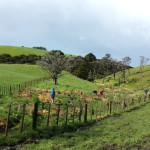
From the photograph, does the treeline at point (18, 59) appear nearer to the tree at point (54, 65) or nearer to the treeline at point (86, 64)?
the treeline at point (86, 64)

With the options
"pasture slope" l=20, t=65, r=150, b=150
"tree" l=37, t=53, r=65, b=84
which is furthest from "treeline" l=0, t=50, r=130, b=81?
"pasture slope" l=20, t=65, r=150, b=150

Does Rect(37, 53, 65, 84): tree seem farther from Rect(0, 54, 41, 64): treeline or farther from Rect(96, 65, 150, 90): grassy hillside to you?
Rect(0, 54, 41, 64): treeline

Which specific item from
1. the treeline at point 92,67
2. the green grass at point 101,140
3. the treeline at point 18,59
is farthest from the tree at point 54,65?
the treeline at point 18,59

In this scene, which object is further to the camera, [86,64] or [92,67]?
[92,67]

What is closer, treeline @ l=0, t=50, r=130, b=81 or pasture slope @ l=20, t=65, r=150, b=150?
pasture slope @ l=20, t=65, r=150, b=150

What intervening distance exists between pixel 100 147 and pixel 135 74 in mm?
153571

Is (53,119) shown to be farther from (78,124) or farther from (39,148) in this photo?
(39,148)

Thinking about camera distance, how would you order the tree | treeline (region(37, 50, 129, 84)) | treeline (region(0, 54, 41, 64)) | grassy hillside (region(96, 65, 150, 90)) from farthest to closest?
1. treeline (region(0, 54, 41, 64))
2. treeline (region(37, 50, 129, 84))
3. grassy hillside (region(96, 65, 150, 90))
4. the tree

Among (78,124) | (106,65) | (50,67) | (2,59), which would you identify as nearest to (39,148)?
(78,124)

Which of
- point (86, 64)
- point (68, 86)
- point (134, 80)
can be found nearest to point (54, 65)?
point (68, 86)

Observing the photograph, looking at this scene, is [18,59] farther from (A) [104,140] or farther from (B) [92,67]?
(A) [104,140]

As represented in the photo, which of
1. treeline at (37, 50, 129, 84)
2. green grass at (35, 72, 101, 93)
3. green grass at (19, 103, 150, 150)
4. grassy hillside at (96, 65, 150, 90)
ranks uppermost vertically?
treeline at (37, 50, 129, 84)

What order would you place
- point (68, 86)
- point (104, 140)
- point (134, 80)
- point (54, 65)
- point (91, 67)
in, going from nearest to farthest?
point (104, 140), point (68, 86), point (54, 65), point (134, 80), point (91, 67)

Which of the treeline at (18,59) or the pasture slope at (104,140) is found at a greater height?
the treeline at (18,59)
